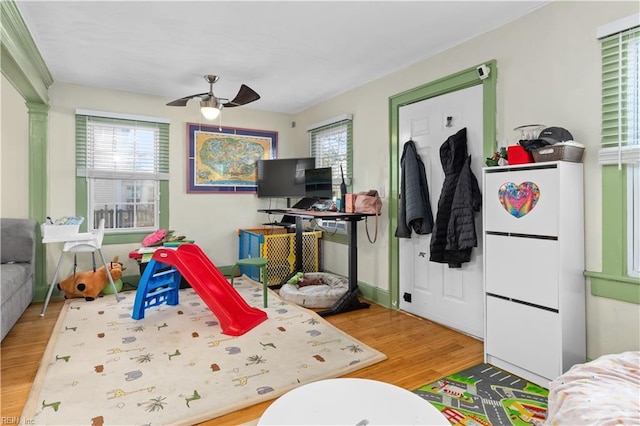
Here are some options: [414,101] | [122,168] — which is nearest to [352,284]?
[414,101]

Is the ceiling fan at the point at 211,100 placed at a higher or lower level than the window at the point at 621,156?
higher

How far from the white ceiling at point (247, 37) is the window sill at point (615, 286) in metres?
1.86

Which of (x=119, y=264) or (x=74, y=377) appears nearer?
(x=74, y=377)

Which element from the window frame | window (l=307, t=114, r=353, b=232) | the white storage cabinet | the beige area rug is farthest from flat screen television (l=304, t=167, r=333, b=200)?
the window frame

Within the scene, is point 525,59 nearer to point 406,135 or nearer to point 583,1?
point 583,1

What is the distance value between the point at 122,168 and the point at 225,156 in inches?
51.3

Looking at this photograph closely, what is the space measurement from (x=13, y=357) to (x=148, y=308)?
3.77ft

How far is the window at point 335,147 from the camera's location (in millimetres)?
4285

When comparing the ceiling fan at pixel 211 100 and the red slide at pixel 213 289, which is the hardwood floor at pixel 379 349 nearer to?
the red slide at pixel 213 289

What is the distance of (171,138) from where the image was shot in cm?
461

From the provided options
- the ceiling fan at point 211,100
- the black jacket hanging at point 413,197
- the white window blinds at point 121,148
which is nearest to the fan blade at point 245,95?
the ceiling fan at point 211,100

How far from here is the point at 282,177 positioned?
4691 mm

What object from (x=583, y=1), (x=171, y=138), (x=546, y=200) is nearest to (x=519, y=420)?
(x=546, y=200)

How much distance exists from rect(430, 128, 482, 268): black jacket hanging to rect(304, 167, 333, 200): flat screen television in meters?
1.37
